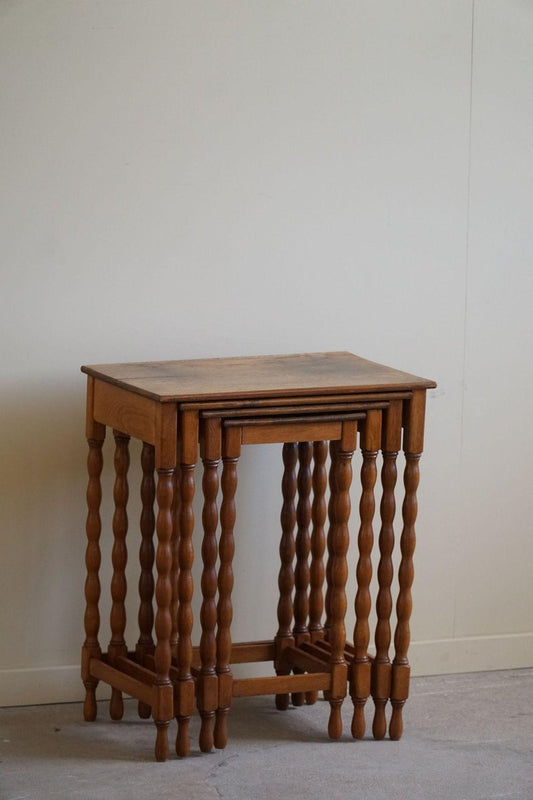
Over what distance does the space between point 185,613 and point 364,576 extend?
454mm

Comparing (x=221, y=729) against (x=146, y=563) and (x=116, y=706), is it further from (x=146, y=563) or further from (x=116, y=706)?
(x=146, y=563)

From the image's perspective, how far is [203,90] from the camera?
3.46 m

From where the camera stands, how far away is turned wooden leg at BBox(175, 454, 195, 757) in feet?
10.0

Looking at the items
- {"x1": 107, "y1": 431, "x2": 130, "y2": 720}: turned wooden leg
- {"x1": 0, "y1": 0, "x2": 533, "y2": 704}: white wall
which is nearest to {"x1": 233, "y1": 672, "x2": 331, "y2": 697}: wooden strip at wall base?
{"x1": 107, "y1": 431, "x2": 130, "y2": 720}: turned wooden leg

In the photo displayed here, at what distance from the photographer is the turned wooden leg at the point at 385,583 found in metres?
3.21

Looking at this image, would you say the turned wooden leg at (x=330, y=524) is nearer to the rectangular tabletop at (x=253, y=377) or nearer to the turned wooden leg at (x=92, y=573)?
the rectangular tabletop at (x=253, y=377)

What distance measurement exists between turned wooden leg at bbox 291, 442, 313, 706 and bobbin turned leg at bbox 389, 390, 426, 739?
30cm

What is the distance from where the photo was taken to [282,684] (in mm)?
3221

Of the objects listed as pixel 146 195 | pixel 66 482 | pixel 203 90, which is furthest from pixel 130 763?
pixel 203 90

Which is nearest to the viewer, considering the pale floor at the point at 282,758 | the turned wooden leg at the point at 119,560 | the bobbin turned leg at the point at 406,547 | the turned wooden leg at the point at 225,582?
the pale floor at the point at 282,758

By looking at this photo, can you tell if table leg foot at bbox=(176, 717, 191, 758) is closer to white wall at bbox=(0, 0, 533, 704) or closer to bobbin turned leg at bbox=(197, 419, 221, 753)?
bobbin turned leg at bbox=(197, 419, 221, 753)

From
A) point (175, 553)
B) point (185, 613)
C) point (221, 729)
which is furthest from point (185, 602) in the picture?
point (221, 729)

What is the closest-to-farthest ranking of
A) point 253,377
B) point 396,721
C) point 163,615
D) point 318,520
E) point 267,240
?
point 163,615, point 253,377, point 396,721, point 318,520, point 267,240

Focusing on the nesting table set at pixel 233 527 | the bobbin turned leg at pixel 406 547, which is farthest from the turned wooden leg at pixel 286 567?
the bobbin turned leg at pixel 406 547
